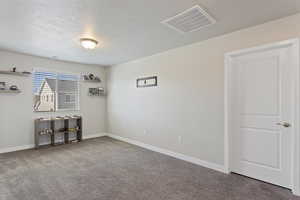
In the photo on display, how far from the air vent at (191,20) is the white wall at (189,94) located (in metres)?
0.70

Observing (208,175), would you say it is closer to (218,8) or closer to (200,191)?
(200,191)

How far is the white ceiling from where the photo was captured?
2014 mm

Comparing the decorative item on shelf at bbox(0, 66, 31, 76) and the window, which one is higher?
the decorative item on shelf at bbox(0, 66, 31, 76)

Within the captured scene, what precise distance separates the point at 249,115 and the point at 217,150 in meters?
0.87

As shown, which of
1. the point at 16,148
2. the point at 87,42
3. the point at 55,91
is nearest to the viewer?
the point at 87,42

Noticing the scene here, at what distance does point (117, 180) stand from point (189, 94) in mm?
2196

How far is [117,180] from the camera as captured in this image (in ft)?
8.68

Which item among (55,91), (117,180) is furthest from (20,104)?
(117,180)

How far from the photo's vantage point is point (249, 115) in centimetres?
274

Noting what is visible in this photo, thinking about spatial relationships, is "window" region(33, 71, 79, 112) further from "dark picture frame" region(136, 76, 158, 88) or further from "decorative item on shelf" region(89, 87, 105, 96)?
"dark picture frame" region(136, 76, 158, 88)

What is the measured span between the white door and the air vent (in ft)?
3.01

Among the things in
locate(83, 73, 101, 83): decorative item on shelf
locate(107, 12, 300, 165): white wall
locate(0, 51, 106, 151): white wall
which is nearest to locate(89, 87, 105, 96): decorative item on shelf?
locate(83, 73, 101, 83): decorative item on shelf

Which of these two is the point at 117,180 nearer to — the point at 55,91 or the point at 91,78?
the point at 55,91

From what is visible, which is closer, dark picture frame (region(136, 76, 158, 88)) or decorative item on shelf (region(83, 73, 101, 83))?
dark picture frame (region(136, 76, 158, 88))
